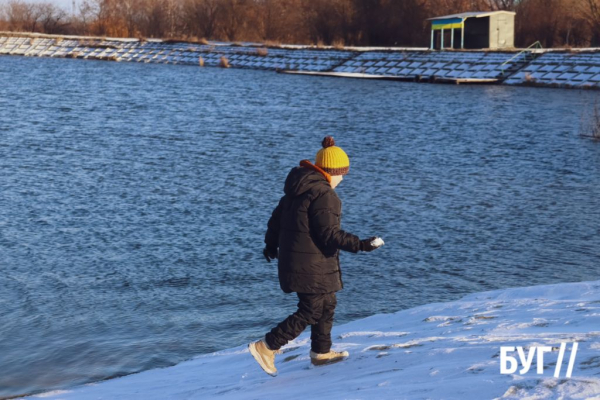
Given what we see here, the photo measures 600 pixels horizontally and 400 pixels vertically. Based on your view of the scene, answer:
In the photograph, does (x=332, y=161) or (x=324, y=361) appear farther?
(x=324, y=361)

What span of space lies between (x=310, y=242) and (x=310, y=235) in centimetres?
5

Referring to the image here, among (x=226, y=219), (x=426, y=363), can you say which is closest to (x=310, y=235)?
(x=426, y=363)

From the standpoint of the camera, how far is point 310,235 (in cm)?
592

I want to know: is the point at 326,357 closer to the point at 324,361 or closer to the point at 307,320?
the point at 324,361

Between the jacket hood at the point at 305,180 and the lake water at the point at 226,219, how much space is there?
9.51 ft

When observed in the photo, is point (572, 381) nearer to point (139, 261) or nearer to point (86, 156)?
point (139, 261)

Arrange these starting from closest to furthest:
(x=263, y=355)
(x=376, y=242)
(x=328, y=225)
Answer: (x=376, y=242) < (x=328, y=225) < (x=263, y=355)

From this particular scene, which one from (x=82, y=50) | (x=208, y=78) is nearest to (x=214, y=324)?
(x=208, y=78)

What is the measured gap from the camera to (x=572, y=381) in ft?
16.6

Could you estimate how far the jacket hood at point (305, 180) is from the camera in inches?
230

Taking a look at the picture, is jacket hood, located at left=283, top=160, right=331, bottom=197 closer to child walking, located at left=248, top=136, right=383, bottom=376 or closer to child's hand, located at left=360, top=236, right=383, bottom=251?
child walking, located at left=248, top=136, right=383, bottom=376

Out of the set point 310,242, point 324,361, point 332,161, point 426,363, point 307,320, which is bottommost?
point 324,361

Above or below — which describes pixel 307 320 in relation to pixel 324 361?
above

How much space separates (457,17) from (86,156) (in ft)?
112
